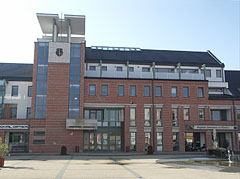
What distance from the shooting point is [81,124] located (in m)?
33.9

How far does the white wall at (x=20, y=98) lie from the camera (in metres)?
37.2

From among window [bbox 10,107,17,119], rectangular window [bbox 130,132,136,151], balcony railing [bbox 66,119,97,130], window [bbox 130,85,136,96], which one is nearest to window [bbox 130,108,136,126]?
rectangular window [bbox 130,132,136,151]

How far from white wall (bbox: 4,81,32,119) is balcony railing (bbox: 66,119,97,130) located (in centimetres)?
747

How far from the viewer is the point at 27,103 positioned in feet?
123

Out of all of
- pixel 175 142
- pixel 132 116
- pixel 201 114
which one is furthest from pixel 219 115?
pixel 132 116

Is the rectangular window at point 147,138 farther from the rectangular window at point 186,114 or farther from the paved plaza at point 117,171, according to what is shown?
the paved plaza at point 117,171

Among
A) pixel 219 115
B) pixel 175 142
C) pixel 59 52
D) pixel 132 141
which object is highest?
pixel 59 52

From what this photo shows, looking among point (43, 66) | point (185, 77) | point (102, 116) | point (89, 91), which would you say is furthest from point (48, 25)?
point (185, 77)

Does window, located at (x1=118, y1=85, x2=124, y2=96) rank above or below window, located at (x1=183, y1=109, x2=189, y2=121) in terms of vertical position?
above

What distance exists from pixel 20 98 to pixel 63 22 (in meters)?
11.7

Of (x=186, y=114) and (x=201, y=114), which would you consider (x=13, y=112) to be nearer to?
(x=186, y=114)

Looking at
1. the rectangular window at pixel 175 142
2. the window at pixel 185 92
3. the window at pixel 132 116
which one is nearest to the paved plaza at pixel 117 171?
the window at pixel 132 116

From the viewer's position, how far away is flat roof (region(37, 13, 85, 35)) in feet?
119

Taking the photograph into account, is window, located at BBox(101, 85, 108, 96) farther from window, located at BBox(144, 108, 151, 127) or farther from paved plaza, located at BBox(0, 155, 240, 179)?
paved plaza, located at BBox(0, 155, 240, 179)
